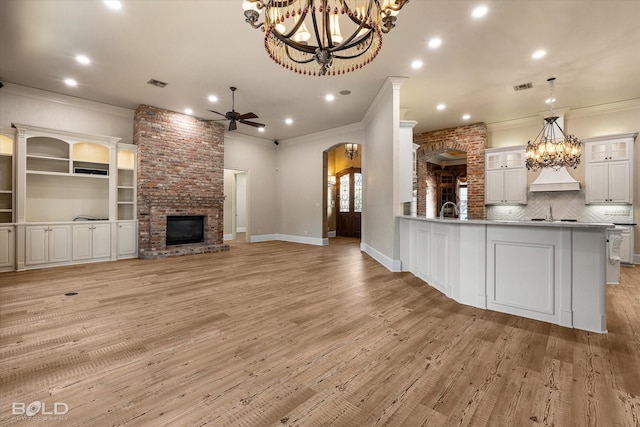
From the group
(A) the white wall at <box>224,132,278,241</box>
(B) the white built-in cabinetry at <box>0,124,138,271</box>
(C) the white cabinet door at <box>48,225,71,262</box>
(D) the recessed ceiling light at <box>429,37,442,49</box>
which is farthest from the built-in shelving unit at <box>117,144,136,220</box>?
(D) the recessed ceiling light at <box>429,37,442,49</box>

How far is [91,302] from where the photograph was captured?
3369mm

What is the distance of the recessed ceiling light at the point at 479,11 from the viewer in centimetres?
329

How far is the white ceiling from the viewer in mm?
3402

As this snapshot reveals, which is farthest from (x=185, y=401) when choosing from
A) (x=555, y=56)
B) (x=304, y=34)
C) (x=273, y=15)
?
(x=555, y=56)

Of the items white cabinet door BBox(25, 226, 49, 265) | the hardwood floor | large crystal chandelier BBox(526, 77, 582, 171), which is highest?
large crystal chandelier BBox(526, 77, 582, 171)

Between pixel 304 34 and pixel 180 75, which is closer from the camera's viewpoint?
pixel 304 34

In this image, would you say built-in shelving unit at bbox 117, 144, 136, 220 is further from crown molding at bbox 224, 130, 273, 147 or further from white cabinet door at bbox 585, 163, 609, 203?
white cabinet door at bbox 585, 163, 609, 203

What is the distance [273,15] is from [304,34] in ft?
1.44

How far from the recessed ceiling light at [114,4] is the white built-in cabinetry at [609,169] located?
8695mm

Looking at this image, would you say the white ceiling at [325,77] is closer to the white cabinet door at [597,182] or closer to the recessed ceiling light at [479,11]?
the recessed ceiling light at [479,11]

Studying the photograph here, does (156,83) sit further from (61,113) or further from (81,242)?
(81,242)

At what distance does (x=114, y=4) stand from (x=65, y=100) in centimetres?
396

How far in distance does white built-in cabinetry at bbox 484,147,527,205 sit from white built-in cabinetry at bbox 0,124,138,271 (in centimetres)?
875

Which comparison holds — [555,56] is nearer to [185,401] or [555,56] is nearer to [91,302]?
[185,401]
